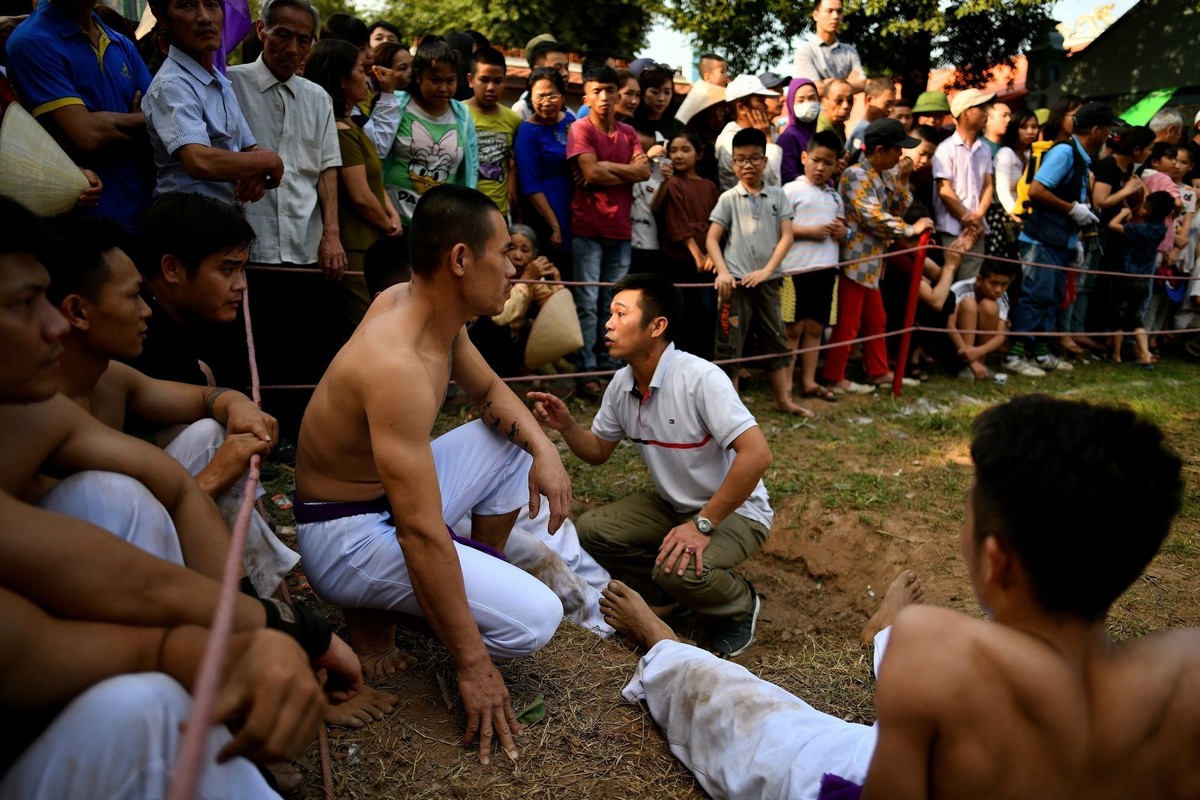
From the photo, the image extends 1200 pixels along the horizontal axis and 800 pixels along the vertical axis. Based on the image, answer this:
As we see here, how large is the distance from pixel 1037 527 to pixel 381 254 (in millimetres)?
2991

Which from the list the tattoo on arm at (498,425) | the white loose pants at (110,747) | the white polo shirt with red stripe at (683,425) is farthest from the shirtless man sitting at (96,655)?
the white polo shirt with red stripe at (683,425)

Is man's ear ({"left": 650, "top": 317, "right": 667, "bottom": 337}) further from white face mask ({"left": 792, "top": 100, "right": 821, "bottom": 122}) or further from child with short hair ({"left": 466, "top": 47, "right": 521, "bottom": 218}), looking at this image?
white face mask ({"left": 792, "top": 100, "right": 821, "bottom": 122})

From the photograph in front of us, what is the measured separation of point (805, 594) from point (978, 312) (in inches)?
184

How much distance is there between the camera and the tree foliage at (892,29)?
1961 centimetres

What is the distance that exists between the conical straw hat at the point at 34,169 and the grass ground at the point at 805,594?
167 centimetres

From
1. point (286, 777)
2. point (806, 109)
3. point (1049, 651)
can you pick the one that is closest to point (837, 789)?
point (1049, 651)

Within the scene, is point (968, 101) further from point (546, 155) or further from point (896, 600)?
point (896, 600)

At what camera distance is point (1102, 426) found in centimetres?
149

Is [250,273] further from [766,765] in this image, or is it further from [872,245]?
[872,245]

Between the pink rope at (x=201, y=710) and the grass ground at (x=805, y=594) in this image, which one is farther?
the grass ground at (x=805, y=594)

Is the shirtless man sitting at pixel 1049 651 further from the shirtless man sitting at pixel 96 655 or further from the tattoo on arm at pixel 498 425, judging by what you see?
the tattoo on arm at pixel 498 425

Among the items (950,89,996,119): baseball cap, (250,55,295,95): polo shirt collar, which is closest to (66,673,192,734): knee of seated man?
(250,55,295,95): polo shirt collar

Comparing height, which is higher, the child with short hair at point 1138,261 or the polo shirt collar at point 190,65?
the polo shirt collar at point 190,65

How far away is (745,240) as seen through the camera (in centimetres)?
614
